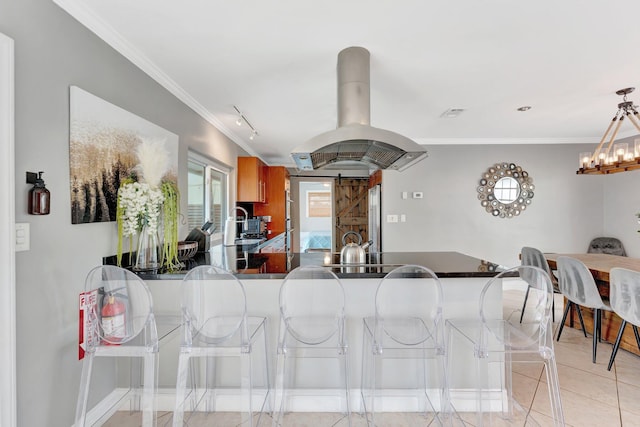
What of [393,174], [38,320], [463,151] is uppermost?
[463,151]

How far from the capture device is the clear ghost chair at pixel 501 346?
181 cm

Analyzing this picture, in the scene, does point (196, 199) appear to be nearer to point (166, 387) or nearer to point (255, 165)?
point (255, 165)

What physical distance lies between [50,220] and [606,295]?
4.34 meters

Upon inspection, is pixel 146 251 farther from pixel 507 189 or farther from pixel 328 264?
pixel 507 189

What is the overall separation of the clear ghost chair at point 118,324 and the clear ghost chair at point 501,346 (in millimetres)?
1696

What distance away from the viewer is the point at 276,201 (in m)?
6.44

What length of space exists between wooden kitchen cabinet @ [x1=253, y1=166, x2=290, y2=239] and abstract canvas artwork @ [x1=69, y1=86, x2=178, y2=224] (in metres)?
4.04

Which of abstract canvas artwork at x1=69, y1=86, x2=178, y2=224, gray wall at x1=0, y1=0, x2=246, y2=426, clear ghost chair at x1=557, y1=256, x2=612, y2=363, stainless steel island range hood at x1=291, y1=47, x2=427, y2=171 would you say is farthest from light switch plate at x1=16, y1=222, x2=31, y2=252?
clear ghost chair at x1=557, y1=256, x2=612, y2=363

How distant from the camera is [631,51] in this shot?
94.0 inches

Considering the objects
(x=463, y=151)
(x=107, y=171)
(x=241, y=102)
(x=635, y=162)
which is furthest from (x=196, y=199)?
(x=635, y=162)

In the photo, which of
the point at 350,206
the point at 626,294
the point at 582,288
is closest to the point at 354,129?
the point at 626,294

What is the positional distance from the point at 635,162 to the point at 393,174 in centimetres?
287

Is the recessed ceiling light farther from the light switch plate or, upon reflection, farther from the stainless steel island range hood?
the light switch plate

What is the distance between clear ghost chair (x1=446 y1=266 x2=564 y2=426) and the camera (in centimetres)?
181
